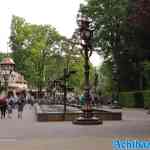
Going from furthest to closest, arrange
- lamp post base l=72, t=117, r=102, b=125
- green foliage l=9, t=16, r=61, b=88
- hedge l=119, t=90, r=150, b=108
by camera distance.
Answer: green foliage l=9, t=16, r=61, b=88 < hedge l=119, t=90, r=150, b=108 < lamp post base l=72, t=117, r=102, b=125

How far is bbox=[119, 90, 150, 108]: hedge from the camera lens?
5903 cm

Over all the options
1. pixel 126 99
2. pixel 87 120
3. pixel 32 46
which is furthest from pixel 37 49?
pixel 87 120

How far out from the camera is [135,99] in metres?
65.8

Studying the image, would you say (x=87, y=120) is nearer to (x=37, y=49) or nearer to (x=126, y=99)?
(x=126, y=99)

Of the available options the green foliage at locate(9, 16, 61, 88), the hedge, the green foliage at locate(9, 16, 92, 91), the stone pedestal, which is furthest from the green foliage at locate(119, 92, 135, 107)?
the stone pedestal

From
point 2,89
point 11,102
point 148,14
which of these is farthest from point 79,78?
point 148,14

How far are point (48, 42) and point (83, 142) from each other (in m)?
Answer: 92.1

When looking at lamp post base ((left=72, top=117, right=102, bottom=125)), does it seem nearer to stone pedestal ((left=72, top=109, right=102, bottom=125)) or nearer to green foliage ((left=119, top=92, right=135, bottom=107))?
stone pedestal ((left=72, top=109, right=102, bottom=125))

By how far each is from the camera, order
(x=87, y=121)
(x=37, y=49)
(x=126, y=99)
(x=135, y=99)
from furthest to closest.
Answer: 1. (x=37, y=49)
2. (x=126, y=99)
3. (x=135, y=99)
4. (x=87, y=121)

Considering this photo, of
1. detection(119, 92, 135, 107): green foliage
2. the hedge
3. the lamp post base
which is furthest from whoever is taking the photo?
detection(119, 92, 135, 107): green foliage

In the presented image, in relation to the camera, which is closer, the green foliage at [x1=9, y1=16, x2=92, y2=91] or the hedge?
the hedge

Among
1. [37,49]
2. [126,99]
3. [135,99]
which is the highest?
[37,49]

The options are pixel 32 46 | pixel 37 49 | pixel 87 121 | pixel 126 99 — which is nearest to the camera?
pixel 87 121

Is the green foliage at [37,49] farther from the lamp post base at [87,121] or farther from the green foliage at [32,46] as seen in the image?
the lamp post base at [87,121]
